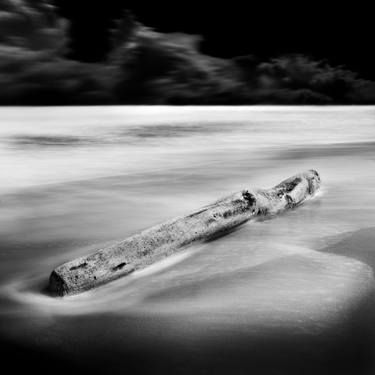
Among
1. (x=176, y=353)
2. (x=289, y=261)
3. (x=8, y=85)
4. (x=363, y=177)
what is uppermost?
(x=8, y=85)

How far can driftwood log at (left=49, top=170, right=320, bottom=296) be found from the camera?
1.53 m

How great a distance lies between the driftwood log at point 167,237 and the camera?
5.03 feet

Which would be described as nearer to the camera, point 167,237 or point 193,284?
point 193,284

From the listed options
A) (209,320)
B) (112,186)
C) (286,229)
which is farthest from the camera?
(112,186)

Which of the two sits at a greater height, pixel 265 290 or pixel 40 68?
pixel 40 68

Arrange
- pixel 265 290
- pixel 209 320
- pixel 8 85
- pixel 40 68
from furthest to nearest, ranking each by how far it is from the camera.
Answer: pixel 40 68 < pixel 8 85 < pixel 265 290 < pixel 209 320

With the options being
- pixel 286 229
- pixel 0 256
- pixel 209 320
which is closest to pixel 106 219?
pixel 0 256

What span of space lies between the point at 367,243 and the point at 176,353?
3.65 feet

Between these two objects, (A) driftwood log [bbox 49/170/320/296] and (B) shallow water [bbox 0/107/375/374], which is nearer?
(B) shallow water [bbox 0/107/375/374]

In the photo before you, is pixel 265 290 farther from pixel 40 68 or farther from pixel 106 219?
pixel 40 68

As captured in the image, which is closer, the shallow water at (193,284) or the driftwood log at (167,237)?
the shallow water at (193,284)

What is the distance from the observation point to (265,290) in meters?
1.60

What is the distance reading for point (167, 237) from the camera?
1.83 m

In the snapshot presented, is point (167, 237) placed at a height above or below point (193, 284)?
above
